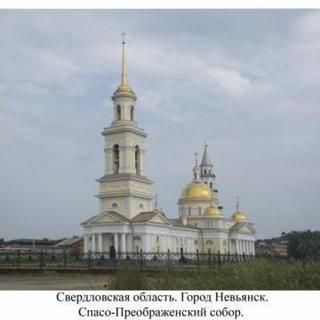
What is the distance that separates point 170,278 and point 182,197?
3988cm

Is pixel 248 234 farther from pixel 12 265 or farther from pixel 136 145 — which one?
pixel 12 265

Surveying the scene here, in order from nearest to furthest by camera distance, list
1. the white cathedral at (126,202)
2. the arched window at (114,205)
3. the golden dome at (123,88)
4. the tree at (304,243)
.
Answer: the tree at (304,243) < the white cathedral at (126,202) < the arched window at (114,205) < the golden dome at (123,88)

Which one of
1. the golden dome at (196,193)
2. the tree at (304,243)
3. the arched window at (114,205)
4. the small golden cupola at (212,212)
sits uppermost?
the golden dome at (196,193)

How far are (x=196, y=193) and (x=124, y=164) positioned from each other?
1166 cm

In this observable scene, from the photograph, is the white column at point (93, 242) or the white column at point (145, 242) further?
the white column at point (93, 242)

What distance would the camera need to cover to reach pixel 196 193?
4672cm

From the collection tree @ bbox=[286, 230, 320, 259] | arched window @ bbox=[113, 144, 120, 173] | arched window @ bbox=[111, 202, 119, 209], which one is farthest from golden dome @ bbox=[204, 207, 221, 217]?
tree @ bbox=[286, 230, 320, 259]

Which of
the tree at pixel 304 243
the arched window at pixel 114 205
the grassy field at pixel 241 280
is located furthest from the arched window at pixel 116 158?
the grassy field at pixel 241 280

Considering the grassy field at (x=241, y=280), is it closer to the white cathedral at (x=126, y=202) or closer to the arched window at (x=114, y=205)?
the white cathedral at (x=126, y=202)

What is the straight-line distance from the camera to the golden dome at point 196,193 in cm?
4662

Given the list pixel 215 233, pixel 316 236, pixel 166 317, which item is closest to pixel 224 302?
pixel 166 317

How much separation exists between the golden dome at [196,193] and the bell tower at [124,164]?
8.93 metres

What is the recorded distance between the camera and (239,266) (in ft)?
24.8

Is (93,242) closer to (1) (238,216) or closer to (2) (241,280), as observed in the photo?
(1) (238,216)
